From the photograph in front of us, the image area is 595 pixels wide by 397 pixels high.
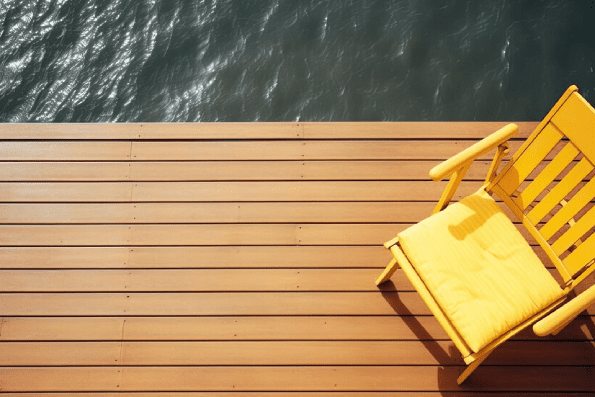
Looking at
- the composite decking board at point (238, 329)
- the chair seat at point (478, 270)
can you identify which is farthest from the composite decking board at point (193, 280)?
the chair seat at point (478, 270)

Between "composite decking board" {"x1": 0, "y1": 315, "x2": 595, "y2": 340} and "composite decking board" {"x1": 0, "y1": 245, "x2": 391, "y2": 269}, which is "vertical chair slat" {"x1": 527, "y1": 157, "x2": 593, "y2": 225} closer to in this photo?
"composite decking board" {"x1": 0, "y1": 315, "x2": 595, "y2": 340}

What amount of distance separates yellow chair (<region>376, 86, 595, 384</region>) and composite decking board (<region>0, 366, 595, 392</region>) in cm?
22

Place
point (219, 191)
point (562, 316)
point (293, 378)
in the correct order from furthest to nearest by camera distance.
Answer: point (219, 191) < point (293, 378) < point (562, 316)

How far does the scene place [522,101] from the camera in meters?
3.84

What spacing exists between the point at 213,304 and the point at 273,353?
374mm

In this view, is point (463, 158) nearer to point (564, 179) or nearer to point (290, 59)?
point (564, 179)

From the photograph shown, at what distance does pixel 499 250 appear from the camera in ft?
7.30

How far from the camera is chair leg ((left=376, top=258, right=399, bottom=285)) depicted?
244 centimetres

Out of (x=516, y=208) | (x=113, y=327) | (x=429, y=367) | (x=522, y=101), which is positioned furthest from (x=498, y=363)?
(x=522, y=101)

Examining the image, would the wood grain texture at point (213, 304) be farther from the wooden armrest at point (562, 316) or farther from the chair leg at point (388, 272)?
the wooden armrest at point (562, 316)

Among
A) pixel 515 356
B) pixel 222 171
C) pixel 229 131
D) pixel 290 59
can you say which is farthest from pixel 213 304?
pixel 290 59

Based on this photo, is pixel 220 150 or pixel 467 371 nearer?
pixel 467 371

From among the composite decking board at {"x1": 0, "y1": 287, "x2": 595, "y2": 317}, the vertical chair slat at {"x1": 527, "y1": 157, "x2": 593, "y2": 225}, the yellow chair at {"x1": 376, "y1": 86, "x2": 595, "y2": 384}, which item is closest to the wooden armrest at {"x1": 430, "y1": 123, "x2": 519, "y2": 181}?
the yellow chair at {"x1": 376, "y1": 86, "x2": 595, "y2": 384}

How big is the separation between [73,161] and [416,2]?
9.11 ft
